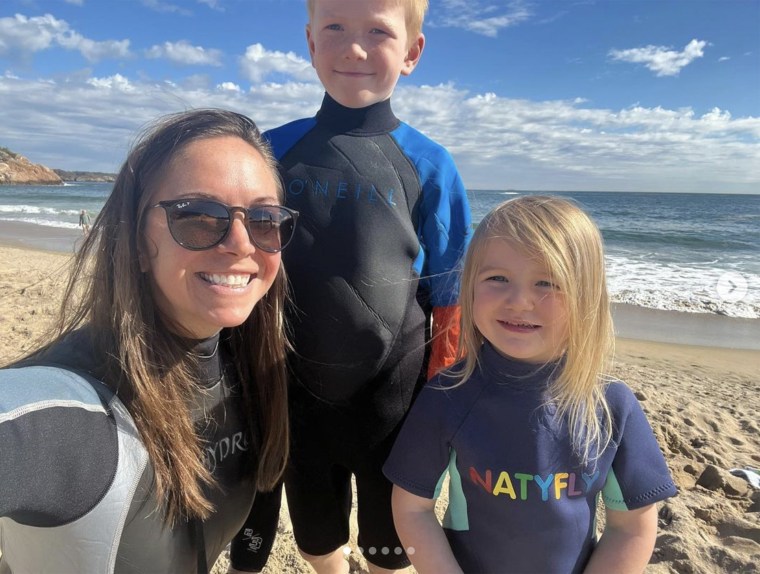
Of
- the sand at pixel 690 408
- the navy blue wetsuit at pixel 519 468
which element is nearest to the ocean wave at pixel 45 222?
the sand at pixel 690 408

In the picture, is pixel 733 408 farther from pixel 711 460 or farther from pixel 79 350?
pixel 79 350

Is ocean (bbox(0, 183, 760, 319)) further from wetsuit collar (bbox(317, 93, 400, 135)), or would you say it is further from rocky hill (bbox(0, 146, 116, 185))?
rocky hill (bbox(0, 146, 116, 185))

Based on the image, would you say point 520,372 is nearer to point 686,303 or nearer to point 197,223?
point 197,223

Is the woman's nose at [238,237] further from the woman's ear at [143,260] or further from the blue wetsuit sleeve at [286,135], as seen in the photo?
the blue wetsuit sleeve at [286,135]

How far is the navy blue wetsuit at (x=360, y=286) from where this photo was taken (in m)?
1.79

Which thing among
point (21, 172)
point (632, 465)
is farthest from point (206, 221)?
point (21, 172)

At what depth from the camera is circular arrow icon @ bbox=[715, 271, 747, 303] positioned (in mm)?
9352

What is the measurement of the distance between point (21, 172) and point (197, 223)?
75.6 metres

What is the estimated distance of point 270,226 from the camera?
146cm

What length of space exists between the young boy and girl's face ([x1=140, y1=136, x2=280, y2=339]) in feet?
1.30

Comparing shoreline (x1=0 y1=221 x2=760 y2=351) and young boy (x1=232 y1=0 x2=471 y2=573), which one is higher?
young boy (x1=232 y1=0 x2=471 y2=573)

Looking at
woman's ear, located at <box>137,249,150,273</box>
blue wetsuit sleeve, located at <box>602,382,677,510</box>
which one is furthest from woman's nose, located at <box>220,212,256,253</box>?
blue wetsuit sleeve, located at <box>602,382,677,510</box>

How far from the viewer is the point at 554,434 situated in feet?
4.55

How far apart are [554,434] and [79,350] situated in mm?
1226
